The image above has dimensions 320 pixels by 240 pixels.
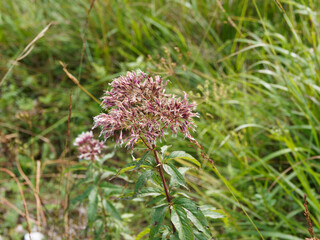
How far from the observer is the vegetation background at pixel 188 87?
7.35 ft

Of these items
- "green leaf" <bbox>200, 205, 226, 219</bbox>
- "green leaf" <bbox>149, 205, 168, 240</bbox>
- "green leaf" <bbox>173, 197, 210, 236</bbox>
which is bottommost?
"green leaf" <bbox>200, 205, 226, 219</bbox>

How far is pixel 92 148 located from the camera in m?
1.84

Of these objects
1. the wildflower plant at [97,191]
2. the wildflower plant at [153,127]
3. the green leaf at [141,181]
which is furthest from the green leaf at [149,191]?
the wildflower plant at [97,191]

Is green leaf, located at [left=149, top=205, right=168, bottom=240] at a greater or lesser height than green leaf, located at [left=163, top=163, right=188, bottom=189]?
lesser

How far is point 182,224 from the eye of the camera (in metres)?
1.18

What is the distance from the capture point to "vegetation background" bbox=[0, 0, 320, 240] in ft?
7.35

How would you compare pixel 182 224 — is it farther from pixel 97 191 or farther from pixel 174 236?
pixel 97 191

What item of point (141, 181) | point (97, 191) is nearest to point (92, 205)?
point (97, 191)

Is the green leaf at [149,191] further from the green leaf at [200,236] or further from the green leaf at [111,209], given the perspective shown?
the green leaf at [111,209]

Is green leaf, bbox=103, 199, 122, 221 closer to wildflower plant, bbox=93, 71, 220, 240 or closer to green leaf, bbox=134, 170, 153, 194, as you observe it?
wildflower plant, bbox=93, 71, 220, 240

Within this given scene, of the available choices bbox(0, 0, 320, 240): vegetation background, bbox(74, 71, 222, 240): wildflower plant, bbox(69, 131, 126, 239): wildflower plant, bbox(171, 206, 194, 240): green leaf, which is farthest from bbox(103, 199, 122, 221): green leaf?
bbox(171, 206, 194, 240): green leaf

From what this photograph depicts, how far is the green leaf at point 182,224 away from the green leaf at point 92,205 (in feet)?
2.27

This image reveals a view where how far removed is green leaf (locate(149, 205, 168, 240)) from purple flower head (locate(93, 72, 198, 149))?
0.29m

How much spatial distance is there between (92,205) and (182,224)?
752 mm
